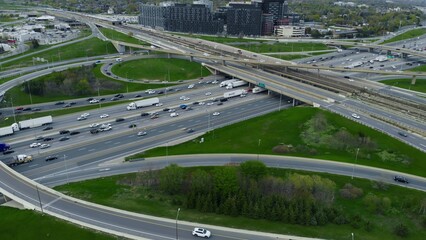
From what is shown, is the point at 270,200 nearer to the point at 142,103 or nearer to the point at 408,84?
the point at 142,103

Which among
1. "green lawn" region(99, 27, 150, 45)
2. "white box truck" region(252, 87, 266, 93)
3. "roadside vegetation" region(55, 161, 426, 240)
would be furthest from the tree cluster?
"green lawn" region(99, 27, 150, 45)

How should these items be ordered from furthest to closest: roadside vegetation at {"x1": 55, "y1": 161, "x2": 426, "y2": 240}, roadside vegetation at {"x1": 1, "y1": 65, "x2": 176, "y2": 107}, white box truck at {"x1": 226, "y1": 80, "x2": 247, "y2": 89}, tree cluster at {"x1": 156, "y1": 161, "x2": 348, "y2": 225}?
white box truck at {"x1": 226, "y1": 80, "x2": 247, "y2": 89} → roadside vegetation at {"x1": 1, "y1": 65, "x2": 176, "y2": 107} → tree cluster at {"x1": 156, "y1": 161, "x2": 348, "y2": 225} → roadside vegetation at {"x1": 55, "y1": 161, "x2": 426, "y2": 240}

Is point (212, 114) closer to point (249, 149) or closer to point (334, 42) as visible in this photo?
point (249, 149)

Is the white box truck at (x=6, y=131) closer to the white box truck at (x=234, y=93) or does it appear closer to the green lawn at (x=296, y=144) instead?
the green lawn at (x=296, y=144)

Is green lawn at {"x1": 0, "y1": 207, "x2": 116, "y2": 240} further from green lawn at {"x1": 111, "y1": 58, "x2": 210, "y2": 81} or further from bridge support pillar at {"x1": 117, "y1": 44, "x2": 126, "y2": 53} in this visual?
bridge support pillar at {"x1": 117, "y1": 44, "x2": 126, "y2": 53}

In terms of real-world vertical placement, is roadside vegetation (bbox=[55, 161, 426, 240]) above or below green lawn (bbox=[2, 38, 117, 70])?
below

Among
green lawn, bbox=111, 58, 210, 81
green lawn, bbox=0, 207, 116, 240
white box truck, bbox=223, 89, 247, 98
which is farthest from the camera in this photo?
green lawn, bbox=111, 58, 210, 81

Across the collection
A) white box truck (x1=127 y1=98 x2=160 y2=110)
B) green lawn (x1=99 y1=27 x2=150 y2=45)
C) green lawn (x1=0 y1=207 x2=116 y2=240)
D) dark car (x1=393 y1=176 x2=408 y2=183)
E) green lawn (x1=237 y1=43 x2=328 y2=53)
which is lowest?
green lawn (x1=0 y1=207 x2=116 y2=240)

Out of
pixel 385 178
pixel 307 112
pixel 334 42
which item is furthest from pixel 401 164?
pixel 334 42
